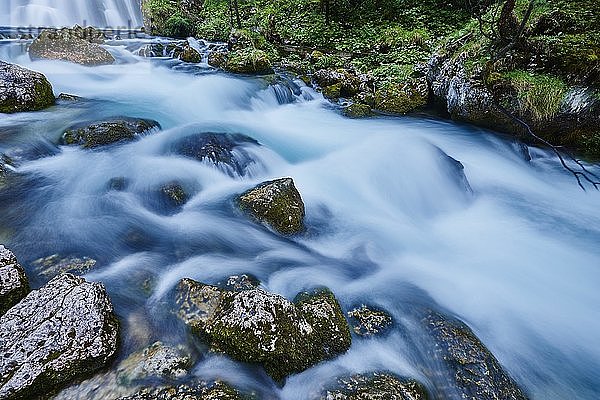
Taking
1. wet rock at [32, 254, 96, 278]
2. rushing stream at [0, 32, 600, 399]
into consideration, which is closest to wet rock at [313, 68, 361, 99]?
rushing stream at [0, 32, 600, 399]

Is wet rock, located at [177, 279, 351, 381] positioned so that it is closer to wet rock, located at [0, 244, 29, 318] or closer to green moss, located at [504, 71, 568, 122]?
wet rock, located at [0, 244, 29, 318]

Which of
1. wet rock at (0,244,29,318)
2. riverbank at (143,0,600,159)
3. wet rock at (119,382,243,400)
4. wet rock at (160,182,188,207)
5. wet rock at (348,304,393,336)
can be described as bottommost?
wet rock at (160,182,188,207)

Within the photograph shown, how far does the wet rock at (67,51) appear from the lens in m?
10.8

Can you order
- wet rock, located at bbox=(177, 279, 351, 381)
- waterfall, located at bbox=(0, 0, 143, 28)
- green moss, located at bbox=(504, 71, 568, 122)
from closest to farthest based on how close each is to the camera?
1. wet rock, located at bbox=(177, 279, 351, 381)
2. green moss, located at bbox=(504, 71, 568, 122)
3. waterfall, located at bbox=(0, 0, 143, 28)

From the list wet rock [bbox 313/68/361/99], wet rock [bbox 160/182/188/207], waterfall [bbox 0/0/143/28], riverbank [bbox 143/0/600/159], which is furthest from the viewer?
waterfall [bbox 0/0/143/28]

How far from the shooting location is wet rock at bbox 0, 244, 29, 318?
294 cm

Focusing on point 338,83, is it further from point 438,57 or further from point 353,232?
point 353,232

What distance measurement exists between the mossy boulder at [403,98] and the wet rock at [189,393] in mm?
7772

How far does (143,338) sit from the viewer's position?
306cm

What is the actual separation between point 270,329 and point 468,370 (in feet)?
5.31

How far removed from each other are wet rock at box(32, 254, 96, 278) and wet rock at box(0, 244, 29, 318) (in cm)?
51

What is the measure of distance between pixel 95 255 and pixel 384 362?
318 cm

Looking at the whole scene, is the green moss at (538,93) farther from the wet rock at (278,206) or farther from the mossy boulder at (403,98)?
the wet rock at (278,206)

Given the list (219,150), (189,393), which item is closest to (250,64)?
(219,150)
